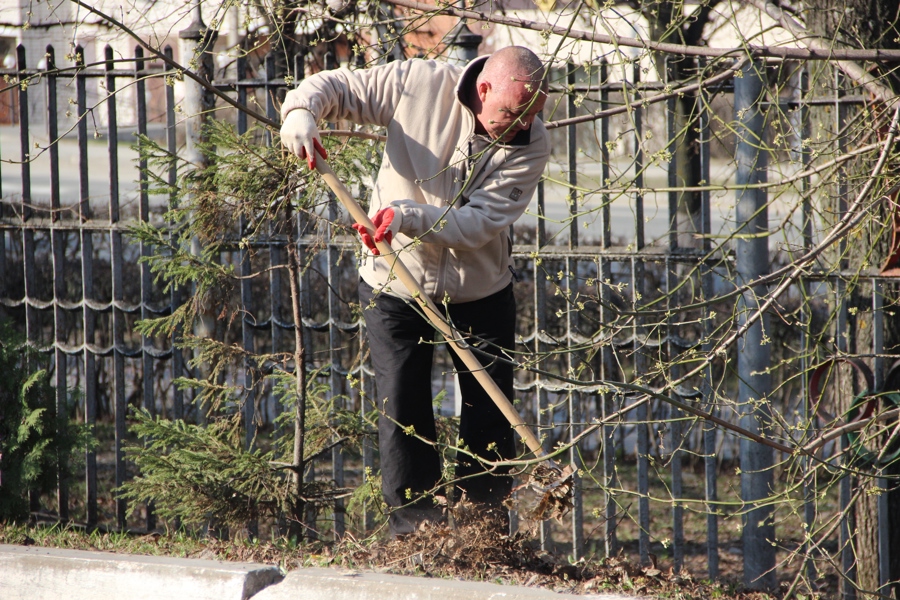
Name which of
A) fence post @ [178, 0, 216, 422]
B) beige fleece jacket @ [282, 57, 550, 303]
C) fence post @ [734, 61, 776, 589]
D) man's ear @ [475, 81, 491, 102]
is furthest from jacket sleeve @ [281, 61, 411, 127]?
fence post @ [734, 61, 776, 589]

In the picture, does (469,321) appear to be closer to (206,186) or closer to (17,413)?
(206,186)

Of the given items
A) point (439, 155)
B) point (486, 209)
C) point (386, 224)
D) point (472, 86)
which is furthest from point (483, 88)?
point (386, 224)

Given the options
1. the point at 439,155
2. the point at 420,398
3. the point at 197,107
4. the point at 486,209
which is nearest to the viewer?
the point at 486,209

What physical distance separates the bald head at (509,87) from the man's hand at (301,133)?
1.89 feet

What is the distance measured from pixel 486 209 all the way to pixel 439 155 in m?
0.28

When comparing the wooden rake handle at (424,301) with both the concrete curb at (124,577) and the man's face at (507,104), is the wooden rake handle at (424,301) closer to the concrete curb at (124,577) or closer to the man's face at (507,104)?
the man's face at (507,104)

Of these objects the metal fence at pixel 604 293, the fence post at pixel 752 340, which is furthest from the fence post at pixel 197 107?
the fence post at pixel 752 340

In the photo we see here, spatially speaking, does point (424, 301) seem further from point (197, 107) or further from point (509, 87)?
point (197, 107)

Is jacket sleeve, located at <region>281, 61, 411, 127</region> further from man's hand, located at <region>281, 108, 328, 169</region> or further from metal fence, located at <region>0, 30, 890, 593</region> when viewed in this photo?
metal fence, located at <region>0, 30, 890, 593</region>

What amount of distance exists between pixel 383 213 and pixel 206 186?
1.18 m

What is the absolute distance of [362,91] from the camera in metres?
Answer: 3.10

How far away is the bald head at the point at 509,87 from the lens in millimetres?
2861

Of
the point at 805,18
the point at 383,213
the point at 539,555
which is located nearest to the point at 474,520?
the point at 539,555

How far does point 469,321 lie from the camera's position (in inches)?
130
